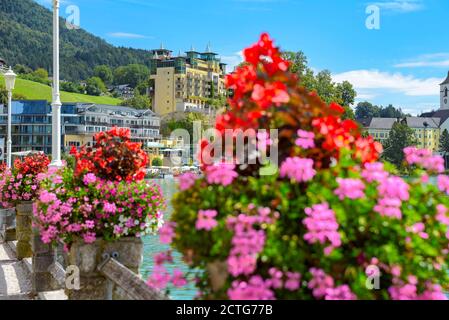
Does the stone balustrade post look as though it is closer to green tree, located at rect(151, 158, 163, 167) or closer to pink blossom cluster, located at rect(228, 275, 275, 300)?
pink blossom cluster, located at rect(228, 275, 275, 300)

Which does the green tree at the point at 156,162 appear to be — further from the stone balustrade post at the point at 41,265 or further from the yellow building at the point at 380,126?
the stone balustrade post at the point at 41,265

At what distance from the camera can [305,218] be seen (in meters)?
3.09

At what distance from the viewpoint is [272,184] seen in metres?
3.18

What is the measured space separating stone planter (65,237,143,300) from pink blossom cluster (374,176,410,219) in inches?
140

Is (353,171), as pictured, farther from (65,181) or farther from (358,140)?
(65,181)

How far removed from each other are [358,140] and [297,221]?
2.14 ft

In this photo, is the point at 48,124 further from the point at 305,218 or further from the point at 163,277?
the point at 305,218

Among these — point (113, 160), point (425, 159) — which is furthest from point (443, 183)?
point (113, 160)

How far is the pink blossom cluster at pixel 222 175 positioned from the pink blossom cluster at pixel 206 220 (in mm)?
173

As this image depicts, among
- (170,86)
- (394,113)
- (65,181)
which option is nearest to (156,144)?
(170,86)

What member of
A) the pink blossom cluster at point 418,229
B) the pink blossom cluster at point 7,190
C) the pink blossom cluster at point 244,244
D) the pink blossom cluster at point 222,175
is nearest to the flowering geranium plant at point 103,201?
the pink blossom cluster at point 222,175

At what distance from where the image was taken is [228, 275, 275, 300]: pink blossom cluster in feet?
10.1

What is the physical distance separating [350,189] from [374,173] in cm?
24

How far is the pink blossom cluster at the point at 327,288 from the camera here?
3038 mm
